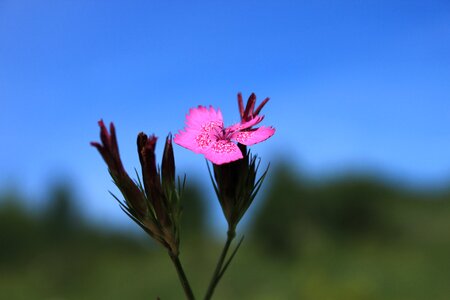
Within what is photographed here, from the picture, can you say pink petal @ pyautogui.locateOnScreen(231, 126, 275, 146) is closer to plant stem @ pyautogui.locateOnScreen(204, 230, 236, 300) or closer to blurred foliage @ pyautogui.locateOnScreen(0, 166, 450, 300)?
plant stem @ pyautogui.locateOnScreen(204, 230, 236, 300)

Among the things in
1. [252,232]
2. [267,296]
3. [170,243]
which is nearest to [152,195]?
[170,243]

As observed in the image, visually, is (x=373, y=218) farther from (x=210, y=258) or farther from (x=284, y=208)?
(x=210, y=258)

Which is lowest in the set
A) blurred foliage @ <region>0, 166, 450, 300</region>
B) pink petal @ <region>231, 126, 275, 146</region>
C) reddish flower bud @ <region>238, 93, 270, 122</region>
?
blurred foliage @ <region>0, 166, 450, 300</region>

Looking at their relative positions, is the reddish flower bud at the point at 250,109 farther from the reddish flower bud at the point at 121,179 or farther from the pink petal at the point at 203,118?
the reddish flower bud at the point at 121,179

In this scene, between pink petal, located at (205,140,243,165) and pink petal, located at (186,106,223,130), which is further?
pink petal, located at (186,106,223,130)

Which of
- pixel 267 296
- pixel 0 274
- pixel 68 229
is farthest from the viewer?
pixel 0 274

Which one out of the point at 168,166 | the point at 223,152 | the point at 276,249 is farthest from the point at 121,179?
the point at 276,249

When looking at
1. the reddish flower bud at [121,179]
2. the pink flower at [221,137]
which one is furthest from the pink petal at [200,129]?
the reddish flower bud at [121,179]

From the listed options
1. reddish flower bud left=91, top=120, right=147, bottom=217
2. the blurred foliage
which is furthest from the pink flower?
the blurred foliage
